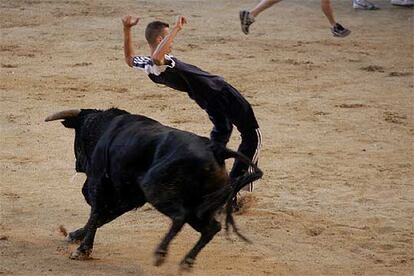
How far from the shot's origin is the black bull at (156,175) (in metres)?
6.46

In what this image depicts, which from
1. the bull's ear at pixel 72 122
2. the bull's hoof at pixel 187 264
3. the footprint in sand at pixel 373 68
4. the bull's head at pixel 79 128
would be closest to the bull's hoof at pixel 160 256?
the bull's hoof at pixel 187 264

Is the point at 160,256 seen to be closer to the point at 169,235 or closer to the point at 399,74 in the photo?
the point at 169,235

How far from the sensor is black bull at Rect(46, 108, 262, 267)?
6.46m

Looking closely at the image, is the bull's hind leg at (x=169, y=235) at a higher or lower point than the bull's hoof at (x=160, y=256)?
higher

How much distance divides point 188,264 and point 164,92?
228 inches

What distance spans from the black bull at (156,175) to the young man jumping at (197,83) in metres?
0.49

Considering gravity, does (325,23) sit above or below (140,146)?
below

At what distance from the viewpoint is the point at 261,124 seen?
11.0 meters

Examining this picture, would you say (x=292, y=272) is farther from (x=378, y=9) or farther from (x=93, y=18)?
(x=378, y=9)

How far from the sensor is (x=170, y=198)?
256 inches

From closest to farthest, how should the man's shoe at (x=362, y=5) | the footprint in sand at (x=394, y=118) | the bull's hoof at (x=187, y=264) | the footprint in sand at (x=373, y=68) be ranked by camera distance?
the bull's hoof at (x=187, y=264) < the footprint in sand at (x=394, y=118) < the footprint in sand at (x=373, y=68) < the man's shoe at (x=362, y=5)

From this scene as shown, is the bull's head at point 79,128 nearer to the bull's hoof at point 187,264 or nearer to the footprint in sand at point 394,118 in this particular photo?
the bull's hoof at point 187,264

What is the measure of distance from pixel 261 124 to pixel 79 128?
3.87 m

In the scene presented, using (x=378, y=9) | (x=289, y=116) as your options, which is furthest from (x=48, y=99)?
(x=378, y=9)
